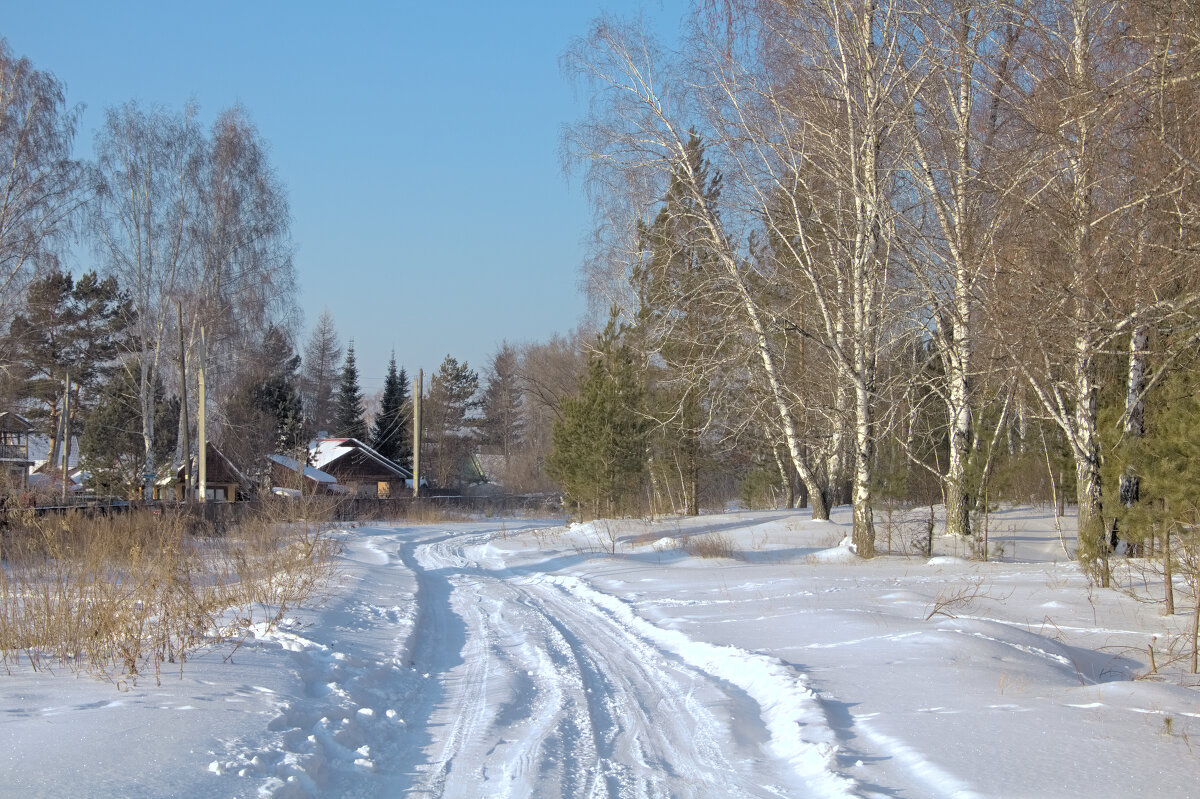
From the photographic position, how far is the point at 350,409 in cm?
6294

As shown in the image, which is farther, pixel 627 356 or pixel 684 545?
pixel 627 356

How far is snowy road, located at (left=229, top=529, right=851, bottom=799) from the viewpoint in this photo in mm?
4414

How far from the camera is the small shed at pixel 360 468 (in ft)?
171

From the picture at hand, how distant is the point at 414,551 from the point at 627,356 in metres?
9.66

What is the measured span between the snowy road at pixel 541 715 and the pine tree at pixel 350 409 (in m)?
54.5

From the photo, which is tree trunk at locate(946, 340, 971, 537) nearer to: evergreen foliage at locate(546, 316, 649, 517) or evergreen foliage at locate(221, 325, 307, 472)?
evergreen foliage at locate(546, 316, 649, 517)

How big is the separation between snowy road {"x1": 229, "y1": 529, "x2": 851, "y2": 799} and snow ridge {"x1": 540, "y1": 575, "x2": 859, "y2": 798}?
0.05 ft

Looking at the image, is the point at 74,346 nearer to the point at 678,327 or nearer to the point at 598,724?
the point at 678,327

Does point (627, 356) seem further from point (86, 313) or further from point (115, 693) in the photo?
point (86, 313)

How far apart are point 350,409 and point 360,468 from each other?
10.5 metres

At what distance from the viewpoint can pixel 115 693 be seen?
5.27m

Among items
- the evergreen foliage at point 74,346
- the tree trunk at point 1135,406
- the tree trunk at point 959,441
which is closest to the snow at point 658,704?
the tree trunk at point 1135,406

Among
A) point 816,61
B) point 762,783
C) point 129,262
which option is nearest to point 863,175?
point 816,61

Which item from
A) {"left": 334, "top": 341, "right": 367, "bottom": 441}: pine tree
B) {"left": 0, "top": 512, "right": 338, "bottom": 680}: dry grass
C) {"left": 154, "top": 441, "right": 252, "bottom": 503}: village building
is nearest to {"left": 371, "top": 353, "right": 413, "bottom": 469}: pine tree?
{"left": 334, "top": 341, "right": 367, "bottom": 441}: pine tree
